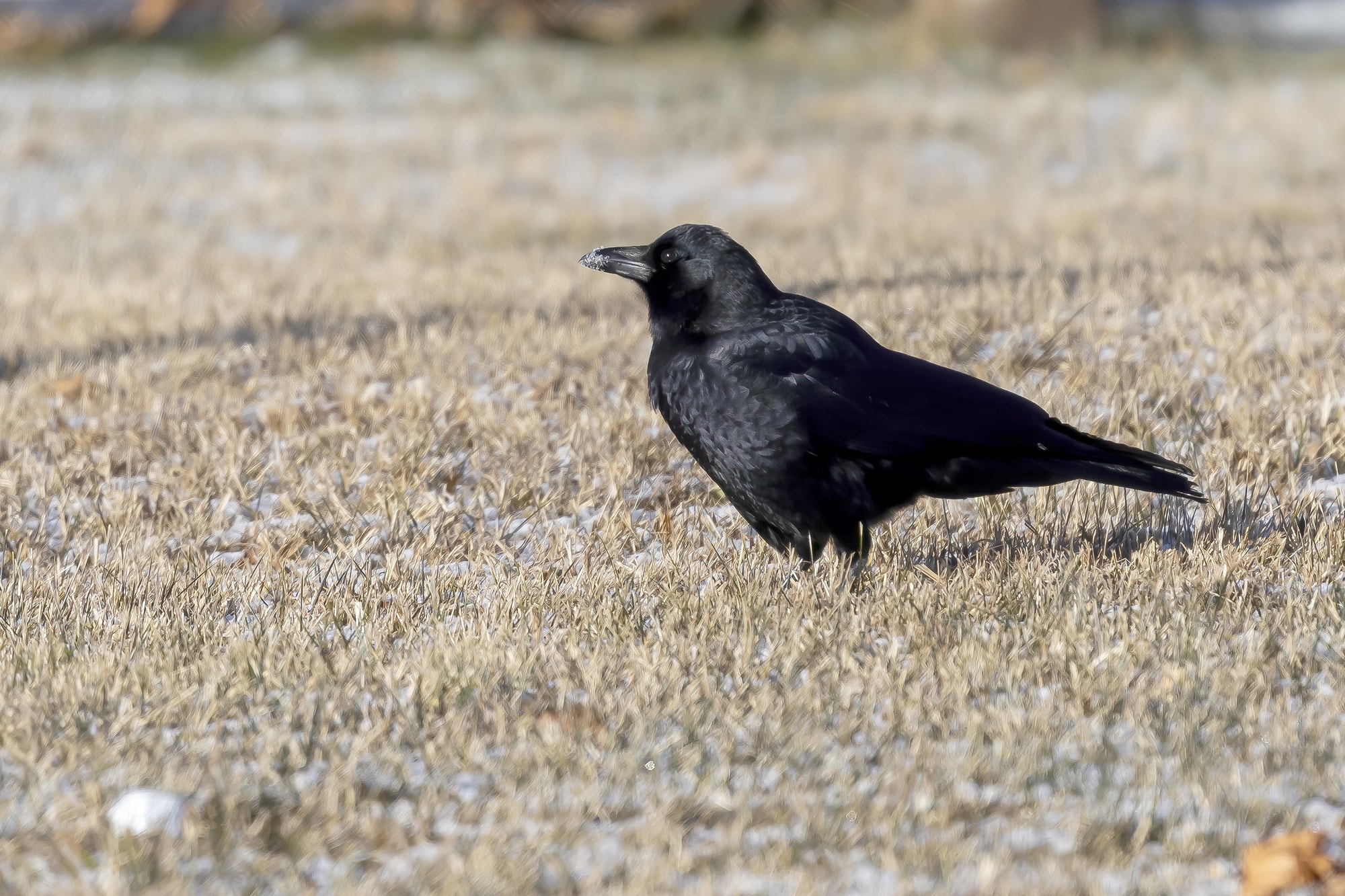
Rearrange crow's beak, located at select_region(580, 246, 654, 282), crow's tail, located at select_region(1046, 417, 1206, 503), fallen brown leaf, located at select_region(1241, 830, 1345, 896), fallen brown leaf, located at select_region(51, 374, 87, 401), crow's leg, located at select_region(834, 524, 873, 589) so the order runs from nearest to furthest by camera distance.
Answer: fallen brown leaf, located at select_region(1241, 830, 1345, 896) → crow's tail, located at select_region(1046, 417, 1206, 503) → crow's leg, located at select_region(834, 524, 873, 589) → crow's beak, located at select_region(580, 246, 654, 282) → fallen brown leaf, located at select_region(51, 374, 87, 401)

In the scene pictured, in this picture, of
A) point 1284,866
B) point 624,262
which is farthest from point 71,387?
point 1284,866

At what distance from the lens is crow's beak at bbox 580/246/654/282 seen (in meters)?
4.63

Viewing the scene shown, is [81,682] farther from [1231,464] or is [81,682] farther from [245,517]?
[1231,464]

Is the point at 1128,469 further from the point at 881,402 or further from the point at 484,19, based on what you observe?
the point at 484,19

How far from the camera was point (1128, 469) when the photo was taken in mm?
4145

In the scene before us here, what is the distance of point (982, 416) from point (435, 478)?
2082 mm

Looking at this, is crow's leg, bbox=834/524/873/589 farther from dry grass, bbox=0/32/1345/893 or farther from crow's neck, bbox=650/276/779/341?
crow's neck, bbox=650/276/779/341

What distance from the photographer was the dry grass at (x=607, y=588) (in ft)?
9.92

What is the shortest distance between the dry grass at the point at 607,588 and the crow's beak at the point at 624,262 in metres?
0.80

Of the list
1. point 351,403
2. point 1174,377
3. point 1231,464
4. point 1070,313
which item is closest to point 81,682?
point 351,403

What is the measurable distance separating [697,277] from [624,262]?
23 centimetres

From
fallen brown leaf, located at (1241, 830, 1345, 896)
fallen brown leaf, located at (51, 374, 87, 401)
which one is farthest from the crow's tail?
fallen brown leaf, located at (51, 374, 87, 401)

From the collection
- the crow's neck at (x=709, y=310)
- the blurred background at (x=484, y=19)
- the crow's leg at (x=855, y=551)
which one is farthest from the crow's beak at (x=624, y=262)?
the blurred background at (x=484, y=19)

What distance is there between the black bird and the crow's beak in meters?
0.29
